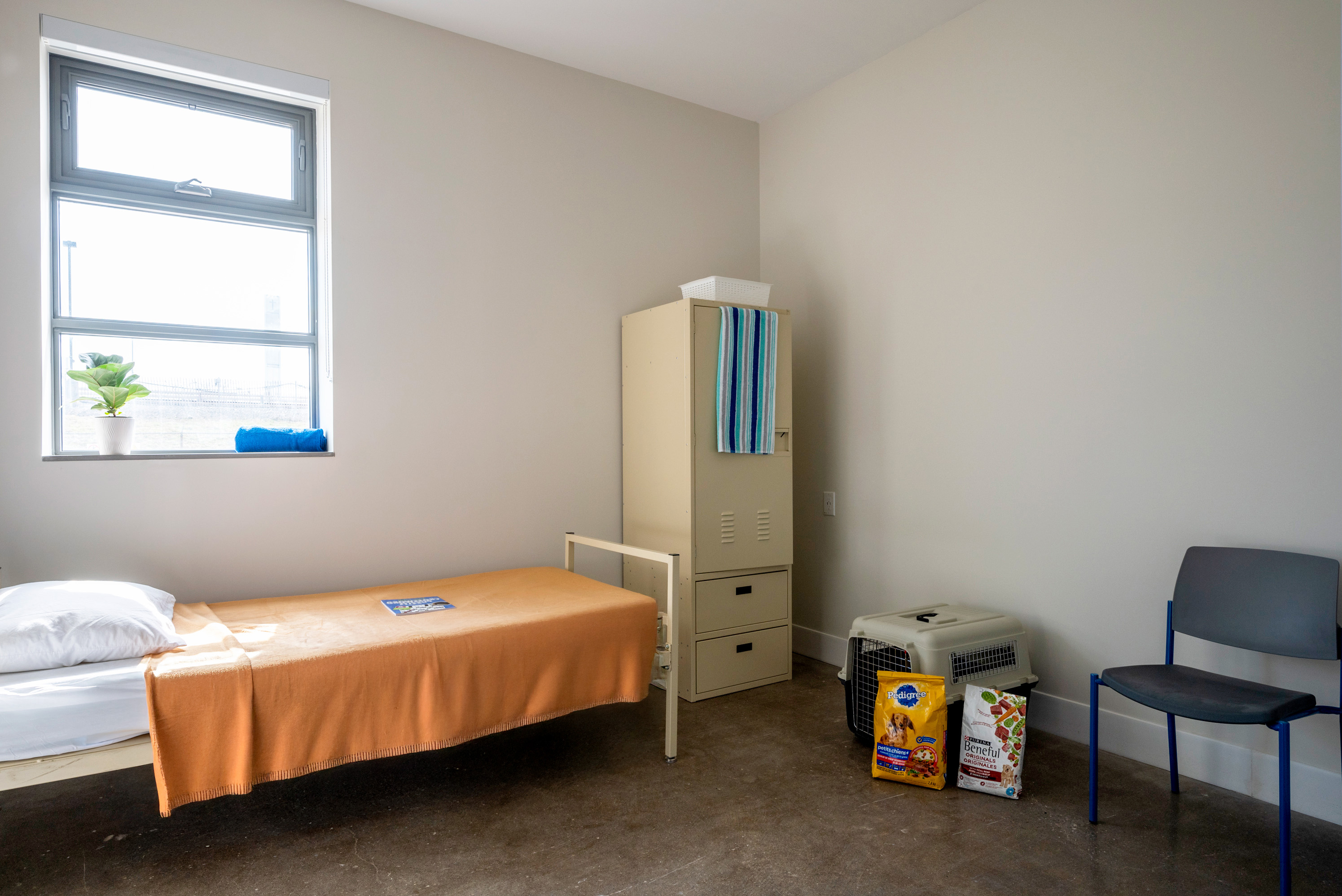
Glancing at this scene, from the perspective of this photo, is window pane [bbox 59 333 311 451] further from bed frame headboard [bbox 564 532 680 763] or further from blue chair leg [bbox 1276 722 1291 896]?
blue chair leg [bbox 1276 722 1291 896]

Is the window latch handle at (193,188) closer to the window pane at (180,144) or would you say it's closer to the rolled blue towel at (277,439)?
the window pane at (180,144)

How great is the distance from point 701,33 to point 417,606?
254cm

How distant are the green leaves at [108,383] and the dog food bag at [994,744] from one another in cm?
286

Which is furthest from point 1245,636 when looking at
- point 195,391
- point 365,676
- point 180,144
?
point 180,144

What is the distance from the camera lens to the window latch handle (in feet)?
8.97

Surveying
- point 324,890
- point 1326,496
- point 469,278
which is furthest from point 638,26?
point 324,890

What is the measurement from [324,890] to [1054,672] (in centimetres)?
242

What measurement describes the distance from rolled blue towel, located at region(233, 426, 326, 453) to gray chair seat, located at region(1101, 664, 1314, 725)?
2.76m

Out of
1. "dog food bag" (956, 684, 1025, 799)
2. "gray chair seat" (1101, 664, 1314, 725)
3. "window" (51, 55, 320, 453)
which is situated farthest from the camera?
"window" (51, 55, 320, 453)

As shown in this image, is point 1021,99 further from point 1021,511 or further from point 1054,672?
point 1054,672

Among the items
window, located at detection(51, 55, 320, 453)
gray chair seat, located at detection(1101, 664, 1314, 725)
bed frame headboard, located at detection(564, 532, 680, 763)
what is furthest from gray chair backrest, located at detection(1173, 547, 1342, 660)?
window, located at detection(51, 55, 320, 453)

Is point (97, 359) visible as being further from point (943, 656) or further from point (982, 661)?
point (982, 661)

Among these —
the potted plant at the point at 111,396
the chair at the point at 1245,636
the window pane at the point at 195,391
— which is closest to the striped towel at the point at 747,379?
the chair at the point at 1245,636

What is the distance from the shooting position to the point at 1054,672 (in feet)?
8.98
